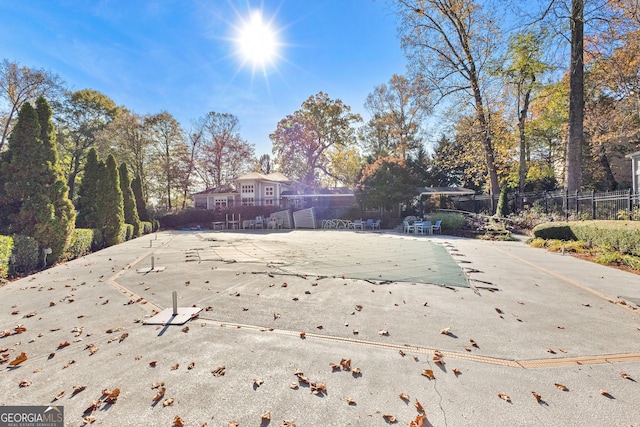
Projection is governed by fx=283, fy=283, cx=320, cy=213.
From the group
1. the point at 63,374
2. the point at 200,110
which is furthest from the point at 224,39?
the point at 200,110

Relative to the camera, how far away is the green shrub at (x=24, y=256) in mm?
6879

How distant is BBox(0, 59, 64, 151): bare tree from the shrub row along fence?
32.5m

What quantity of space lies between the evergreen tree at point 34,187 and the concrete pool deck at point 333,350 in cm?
286

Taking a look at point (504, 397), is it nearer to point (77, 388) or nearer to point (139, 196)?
point (77, 388)

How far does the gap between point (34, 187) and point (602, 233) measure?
1638 centimetres

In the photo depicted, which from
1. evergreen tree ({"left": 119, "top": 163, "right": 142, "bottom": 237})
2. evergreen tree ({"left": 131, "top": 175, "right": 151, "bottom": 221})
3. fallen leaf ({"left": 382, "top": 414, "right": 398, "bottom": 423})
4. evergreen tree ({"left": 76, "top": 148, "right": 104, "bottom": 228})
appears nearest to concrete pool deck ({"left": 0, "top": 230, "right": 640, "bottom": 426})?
fallen leaf ({"left": 382, "top": 414, "right": 398, "bottom": 423})

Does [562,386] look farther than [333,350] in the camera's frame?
No

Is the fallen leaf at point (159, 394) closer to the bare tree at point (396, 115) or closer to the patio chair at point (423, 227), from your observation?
the patio chair at point (423, 227)

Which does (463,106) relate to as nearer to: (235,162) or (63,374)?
(63,374)

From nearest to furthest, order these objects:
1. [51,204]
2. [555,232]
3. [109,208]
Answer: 1. [51,204]
2. [555,232]
3. [109,208]

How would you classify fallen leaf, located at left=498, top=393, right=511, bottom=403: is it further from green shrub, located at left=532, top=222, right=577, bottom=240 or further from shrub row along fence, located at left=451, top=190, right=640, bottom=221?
shrub row along fence, located at left=451, top=190, right=640, bottom=221

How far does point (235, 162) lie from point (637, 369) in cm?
3474

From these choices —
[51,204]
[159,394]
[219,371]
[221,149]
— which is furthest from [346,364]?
[221,149]

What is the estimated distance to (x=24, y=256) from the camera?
7180 millimetres
